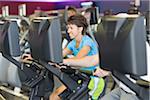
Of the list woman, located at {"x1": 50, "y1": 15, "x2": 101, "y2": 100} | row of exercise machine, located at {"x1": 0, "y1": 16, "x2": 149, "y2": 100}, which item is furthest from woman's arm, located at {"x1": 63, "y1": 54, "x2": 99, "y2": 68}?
woman, located at {"x1": 50, "y1": 15, "x2": 101, "y2": 100}

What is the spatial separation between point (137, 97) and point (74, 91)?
0.85 metres

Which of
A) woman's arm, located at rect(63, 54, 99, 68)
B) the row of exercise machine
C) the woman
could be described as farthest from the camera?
the woman

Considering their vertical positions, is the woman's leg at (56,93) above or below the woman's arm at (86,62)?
below

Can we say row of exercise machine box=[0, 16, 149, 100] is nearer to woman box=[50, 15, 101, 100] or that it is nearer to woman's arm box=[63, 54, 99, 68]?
woman's arm box=[63, 54, 99, 68]

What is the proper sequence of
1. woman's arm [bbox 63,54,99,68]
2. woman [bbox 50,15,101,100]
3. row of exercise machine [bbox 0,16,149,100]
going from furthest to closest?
woman [bbox 50,15,101,100] → woman's arm [bbox 63,54,99,68] → row of exercise machine [bbox 0,16,149,100]

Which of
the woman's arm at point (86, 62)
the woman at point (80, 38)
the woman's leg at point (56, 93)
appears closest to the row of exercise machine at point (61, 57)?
the woman's arm at point (86, 62)

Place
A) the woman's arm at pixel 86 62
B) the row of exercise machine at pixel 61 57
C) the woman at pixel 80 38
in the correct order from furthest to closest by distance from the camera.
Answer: the woman at pixel 80 38 → the woman's arm at pixel 86 62 → the row of exercise machine at pixel 61 57

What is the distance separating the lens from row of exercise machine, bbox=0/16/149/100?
1899 millimetres

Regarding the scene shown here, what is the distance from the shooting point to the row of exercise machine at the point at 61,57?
1.90m

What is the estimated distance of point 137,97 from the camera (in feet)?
7.11

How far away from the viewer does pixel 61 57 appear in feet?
8.34

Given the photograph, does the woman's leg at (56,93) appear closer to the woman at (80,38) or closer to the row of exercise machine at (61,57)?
the woman at (80,38)

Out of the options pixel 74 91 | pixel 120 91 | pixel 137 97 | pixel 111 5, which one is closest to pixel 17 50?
pixel 74 91

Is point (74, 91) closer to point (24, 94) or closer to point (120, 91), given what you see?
point (120, 91)
